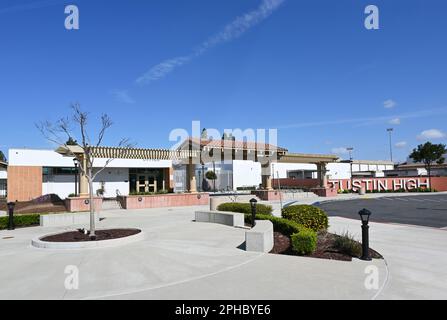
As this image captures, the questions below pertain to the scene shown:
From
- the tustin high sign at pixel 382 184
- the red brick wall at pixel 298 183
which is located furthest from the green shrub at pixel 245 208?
the red brick wall at pixel 298 183

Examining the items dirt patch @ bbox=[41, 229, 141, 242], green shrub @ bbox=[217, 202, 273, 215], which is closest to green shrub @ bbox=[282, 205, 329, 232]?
green shrub @ bbox=[217, 202, 273, 215]

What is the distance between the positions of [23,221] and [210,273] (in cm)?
1238

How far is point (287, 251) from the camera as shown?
897 centimetres

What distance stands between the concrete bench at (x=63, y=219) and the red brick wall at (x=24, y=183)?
1577 cm

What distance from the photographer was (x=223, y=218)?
1495cm

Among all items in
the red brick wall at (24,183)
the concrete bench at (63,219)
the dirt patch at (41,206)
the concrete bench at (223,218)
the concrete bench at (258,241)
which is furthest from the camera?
the red brick wall at (24,183)

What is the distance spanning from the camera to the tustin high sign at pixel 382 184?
4456cm

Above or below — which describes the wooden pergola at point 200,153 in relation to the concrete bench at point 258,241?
above

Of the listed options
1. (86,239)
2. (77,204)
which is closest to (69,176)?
(77,204)

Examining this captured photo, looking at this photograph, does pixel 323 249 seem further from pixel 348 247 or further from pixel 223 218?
pixel 223 218

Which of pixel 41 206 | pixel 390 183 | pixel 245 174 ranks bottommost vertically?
pixel 41 206

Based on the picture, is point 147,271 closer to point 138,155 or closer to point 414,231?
point 414,231

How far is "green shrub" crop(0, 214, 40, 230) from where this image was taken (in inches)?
590

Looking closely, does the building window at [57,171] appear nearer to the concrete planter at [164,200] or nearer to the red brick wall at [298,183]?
the concrete planter at [164,200]
